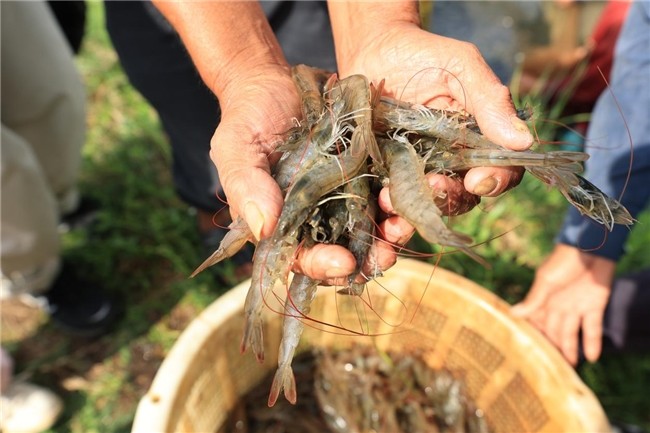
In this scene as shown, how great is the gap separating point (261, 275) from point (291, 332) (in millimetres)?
200

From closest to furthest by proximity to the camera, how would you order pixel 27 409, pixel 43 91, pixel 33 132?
pixel 27 409 < pixel 43 91 < pixel 33 132

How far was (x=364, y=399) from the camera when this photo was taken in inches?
100

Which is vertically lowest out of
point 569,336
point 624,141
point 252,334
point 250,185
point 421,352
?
point 421,352

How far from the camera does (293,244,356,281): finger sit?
1451 millimetres

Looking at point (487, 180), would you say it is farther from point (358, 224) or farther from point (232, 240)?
point (232, 240)

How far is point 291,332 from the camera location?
155 centimetres

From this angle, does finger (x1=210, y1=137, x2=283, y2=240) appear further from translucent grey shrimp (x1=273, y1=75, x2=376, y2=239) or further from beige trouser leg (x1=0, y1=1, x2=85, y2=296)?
beige trouser leg (x1=0, y1=1, x2=85, y2=296)

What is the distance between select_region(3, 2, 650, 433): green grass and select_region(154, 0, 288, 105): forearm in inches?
57.8

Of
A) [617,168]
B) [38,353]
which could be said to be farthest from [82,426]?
[617,168]

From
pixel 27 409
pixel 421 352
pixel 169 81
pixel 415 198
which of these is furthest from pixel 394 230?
pixel 27 409

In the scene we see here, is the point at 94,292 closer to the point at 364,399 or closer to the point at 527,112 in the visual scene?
the point at 364,399

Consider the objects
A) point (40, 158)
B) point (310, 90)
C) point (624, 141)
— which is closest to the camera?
point (310, 90)

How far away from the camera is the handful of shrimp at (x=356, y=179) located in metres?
1.46

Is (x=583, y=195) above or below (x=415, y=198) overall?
below
